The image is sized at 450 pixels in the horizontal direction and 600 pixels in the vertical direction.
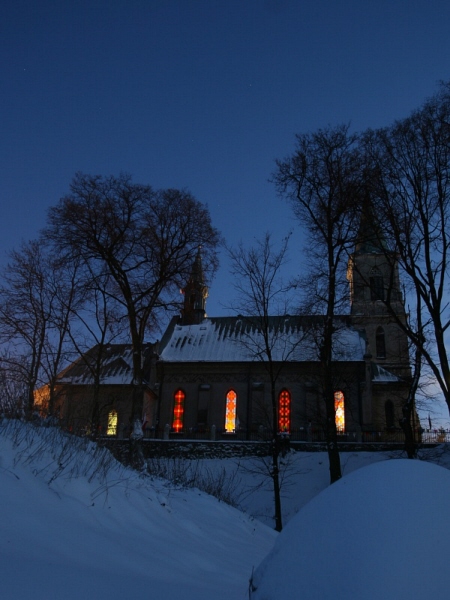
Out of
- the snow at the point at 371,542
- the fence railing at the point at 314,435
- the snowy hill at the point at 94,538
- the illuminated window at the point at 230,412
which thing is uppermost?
the illuminated window at the point at 230,412

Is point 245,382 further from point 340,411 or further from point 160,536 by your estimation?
point 160,536

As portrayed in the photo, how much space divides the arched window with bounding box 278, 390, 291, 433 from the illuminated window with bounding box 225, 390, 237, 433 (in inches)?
131

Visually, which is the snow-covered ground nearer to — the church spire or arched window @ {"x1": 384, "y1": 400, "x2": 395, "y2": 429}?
the church spire

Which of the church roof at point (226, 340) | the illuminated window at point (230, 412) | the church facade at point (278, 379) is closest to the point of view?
the church facade at point (278, 379)

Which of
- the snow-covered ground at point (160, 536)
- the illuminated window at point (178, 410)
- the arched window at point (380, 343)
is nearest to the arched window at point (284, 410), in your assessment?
the illuminated window at point (178, 410)

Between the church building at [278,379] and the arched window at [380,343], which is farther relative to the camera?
the arched window at [380,343]

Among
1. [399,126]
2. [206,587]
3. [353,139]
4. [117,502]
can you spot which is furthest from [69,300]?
[206,587]

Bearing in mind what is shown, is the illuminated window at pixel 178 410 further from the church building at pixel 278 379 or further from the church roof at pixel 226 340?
the church roof at pixel 226 340

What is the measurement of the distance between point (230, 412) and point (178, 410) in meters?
3.98

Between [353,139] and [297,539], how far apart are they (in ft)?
57.4

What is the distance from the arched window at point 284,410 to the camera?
34.8 metres

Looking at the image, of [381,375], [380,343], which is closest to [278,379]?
[381,375]

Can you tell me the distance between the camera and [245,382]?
36219 mm

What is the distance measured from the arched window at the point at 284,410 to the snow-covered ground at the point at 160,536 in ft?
87.4
